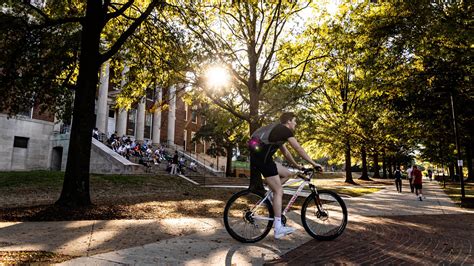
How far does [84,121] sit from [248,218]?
5376 millimetres

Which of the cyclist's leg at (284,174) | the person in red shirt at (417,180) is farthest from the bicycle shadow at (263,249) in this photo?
the person in red shirt at (417,180)

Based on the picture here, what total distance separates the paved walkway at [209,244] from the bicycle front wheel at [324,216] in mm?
171

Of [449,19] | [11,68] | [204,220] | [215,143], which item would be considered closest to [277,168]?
[204,220]

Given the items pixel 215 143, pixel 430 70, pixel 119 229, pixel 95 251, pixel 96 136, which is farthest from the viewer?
pixel 215 143

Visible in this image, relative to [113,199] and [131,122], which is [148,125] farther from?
[113,199]

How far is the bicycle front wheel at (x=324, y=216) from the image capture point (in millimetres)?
5562

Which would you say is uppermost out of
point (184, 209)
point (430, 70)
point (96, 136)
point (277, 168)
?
point (430, 70)

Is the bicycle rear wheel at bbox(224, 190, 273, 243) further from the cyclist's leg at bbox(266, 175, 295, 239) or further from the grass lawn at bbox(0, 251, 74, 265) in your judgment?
the grass lawn at bbox(0, 251, 74, 265)

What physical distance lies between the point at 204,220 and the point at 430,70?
520 inches

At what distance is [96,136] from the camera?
26.2 metres

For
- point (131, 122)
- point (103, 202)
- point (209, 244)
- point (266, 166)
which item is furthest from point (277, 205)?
point (131, 122)

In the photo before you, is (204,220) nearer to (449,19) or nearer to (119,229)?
(119,229)

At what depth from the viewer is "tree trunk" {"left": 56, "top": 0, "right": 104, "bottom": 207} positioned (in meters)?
8.13

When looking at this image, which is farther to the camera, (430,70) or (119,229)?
(430,70)
